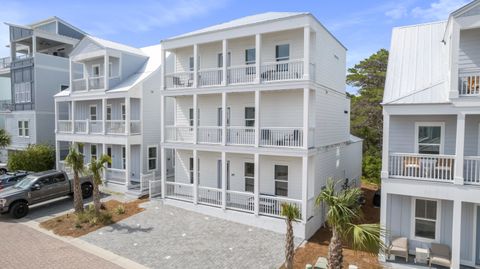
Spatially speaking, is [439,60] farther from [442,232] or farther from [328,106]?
[442,232]

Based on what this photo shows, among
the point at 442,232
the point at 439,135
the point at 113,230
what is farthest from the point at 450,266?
the point at 113,230

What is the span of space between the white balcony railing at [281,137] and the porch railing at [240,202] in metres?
3.03

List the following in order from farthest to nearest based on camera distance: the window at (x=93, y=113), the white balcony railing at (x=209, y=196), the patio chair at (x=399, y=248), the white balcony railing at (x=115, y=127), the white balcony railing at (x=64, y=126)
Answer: the window at (x=93, y=113) → the white balcony railing at (x=64, y=126) → the white balcony railing at (x=115, y=127) → the white balcony railing at (x=209, y=196) → the patio chair at (x=399, y=248)

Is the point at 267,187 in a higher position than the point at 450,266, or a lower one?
higher

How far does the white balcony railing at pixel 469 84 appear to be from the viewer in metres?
10.3

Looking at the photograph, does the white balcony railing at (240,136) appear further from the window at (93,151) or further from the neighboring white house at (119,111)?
the window at (93,151)

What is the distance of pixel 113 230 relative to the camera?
1445cm

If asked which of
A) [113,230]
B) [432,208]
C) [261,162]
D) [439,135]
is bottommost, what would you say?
[113,230]

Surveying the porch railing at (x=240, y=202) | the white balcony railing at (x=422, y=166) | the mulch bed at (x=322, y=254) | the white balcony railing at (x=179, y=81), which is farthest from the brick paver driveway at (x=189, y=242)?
the white balcony railing at (x=179, y=81)

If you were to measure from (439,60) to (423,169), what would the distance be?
5222 mm

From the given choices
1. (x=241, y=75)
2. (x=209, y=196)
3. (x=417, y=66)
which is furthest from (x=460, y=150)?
(x=209, y=196)

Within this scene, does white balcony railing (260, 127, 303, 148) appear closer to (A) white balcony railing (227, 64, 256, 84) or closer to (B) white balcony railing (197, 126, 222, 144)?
(B) white balcony railing (197, 126, 222, 144)

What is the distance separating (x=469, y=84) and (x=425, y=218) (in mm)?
5319

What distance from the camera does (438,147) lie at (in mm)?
11766
